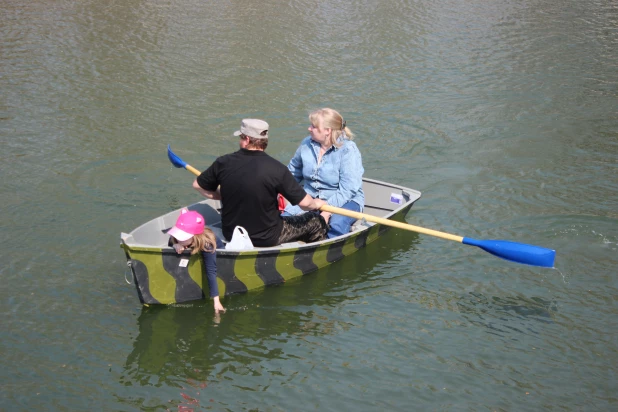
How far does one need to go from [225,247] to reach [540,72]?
10589 mm

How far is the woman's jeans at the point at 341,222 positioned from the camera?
28.4 feet

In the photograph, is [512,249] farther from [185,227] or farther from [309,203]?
[185,227]

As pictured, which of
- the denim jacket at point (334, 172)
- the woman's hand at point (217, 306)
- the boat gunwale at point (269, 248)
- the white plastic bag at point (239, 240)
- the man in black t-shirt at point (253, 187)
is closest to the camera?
the boat gunwale at point (269, 248)

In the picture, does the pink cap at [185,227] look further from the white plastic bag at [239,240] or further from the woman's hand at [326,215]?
the woman's hand at [326,215]

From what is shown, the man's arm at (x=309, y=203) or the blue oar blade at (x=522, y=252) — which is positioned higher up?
the man's arm at (x=309, y=203)

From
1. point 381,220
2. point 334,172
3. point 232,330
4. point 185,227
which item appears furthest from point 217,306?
point 334,172

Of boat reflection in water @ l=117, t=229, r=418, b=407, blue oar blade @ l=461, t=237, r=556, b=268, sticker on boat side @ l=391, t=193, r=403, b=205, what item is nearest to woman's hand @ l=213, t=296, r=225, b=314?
boat reflection in water @ l=117, t=229, r=418, b=407

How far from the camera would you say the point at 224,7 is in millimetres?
20391

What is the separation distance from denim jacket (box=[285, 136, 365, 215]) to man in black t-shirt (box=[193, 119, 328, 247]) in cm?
101

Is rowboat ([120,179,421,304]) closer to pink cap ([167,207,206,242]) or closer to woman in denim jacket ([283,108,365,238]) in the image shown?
pink cap ([167,207,206,242])

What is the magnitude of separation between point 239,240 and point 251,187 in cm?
61

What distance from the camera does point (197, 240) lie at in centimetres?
709

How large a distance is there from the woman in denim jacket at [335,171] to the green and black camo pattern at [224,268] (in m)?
0.36

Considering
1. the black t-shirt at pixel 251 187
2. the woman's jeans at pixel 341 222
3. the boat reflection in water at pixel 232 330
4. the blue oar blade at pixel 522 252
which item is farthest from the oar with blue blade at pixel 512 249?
the boat reflection in water at pixel 232 330
